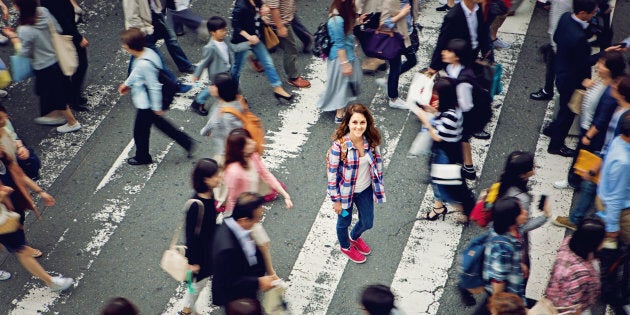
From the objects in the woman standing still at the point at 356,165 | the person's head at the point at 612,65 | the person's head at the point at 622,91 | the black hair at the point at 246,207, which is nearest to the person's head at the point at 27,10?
the woman standing still at the point at 356,165

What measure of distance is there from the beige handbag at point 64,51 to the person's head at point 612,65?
584 centimetres

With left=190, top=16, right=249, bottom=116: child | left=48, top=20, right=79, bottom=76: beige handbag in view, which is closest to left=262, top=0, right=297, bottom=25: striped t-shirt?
left=190, top=16, right=249, bottom=116: child

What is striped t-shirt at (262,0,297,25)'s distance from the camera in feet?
30.9

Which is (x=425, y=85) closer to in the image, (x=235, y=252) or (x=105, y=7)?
(x=235, y=252)

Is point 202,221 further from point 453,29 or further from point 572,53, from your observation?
point 572,53

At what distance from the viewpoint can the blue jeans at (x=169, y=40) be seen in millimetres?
10008

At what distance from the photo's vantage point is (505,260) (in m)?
5.96

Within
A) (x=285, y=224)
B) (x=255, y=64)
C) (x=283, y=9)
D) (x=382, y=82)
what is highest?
(x=283, y=9)

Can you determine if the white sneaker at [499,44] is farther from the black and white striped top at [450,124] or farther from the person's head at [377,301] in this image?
the person's head at [377,301]

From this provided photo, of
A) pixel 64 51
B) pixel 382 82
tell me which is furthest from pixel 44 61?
pixel 382 82

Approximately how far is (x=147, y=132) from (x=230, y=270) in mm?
3417

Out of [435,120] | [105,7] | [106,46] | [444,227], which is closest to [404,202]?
[444,227]

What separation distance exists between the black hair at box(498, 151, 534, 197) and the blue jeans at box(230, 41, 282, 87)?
405cm

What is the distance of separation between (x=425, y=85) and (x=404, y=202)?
1361 millimetres
